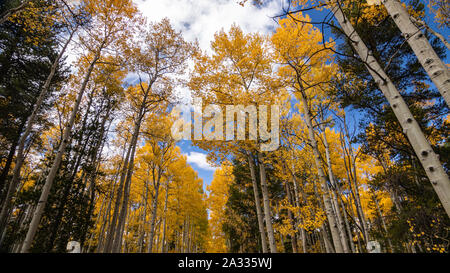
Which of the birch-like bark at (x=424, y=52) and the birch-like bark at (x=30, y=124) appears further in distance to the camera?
the birch-like bark at (x=30, y=124)

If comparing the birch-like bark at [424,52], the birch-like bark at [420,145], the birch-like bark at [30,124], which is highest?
the birch-like bark at [30,124]

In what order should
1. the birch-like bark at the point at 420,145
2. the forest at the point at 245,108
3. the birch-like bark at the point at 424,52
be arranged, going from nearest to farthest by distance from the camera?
the birch-like bark at the point at 420,145, the birch-like bark at the point at 424,52, the forest at the point at 245,108

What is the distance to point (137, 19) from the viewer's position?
6.60 meters
